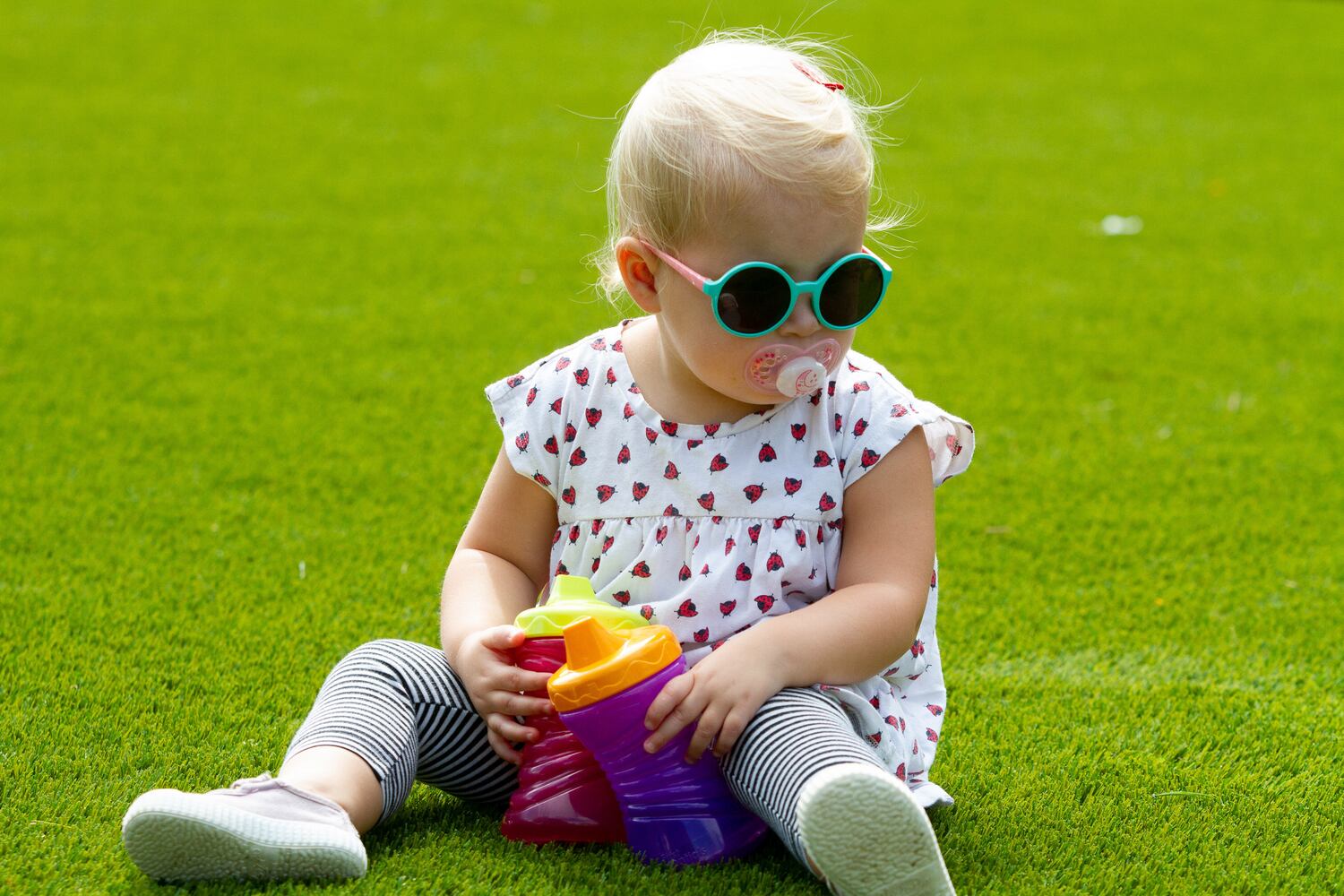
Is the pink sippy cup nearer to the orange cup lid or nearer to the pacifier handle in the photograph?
the orange cup lid

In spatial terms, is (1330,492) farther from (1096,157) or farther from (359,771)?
(1096,157)

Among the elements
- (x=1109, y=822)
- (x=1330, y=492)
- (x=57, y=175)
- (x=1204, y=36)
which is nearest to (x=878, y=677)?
(x=1109, y=822)

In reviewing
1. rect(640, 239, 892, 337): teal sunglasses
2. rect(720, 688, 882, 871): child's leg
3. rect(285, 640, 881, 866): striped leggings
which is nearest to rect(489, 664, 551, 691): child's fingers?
rect(285, 640, 881, 866): striped leggings

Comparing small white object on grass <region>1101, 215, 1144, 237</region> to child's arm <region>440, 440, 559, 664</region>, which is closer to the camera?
child's arm <region>440, 440, 559, 664</region>

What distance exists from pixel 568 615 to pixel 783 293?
50 cm

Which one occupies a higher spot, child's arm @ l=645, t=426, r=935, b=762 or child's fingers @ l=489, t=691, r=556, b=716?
child's arm @ l=645, t=426, r=935, b=762

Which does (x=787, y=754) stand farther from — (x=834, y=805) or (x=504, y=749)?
(x=504, y=749)

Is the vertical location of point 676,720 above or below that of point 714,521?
below

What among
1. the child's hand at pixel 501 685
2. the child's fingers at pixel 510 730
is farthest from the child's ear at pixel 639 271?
the child's fingers at pixel 510 730

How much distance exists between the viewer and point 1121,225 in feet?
19.2

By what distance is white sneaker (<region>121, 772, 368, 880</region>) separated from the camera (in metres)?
1.78

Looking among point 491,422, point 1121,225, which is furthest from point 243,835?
point 1121,225

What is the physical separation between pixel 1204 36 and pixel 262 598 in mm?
8328

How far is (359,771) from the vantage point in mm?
1964
